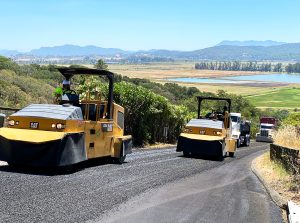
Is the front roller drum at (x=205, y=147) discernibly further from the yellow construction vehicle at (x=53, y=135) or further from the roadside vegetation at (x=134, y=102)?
the yellow construction vehicle at (x=53, y=135)

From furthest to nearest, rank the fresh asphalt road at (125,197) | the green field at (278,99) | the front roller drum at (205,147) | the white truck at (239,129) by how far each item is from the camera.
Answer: the green field at (278,99)
the white truck at (239,129)
the front roller drum at (205,147)
the fresh asphalt road at (125,197)

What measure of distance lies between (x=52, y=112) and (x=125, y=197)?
313cm

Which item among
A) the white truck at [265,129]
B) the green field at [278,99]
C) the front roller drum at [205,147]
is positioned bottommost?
the green field at [278,99]

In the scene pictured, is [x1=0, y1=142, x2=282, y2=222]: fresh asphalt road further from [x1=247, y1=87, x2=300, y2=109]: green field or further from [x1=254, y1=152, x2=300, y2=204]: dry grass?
[x1=247, y1=87, x2=300, y2=109]: green field

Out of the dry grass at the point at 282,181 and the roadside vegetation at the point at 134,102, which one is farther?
the roadside vegetation at the point at 134,102

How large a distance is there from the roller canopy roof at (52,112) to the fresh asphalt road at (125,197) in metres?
1.35

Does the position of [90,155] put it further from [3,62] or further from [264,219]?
[3,62]

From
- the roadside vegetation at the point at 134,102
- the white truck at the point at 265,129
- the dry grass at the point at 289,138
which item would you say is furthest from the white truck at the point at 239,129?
the dry grass at the point at 289,138

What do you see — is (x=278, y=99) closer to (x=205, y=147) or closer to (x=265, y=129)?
(x=265, y=129)

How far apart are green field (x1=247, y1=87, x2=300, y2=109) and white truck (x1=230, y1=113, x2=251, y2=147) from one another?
3018 inches

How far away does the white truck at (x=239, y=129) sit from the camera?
129 ft

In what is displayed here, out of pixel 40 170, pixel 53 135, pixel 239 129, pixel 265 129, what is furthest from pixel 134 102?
pixel 265 129

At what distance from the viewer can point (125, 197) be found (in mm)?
9477

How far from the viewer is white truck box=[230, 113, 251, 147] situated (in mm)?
39453
